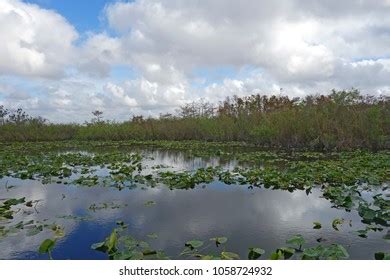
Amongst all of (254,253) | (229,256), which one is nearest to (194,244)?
(229,256)

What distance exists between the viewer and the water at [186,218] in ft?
13.0

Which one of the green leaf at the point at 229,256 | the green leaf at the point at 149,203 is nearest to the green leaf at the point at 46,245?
the green leaf at the point at 229,256

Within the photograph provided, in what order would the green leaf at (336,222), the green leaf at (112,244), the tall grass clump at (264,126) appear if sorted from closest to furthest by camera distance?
the green leaf at (112,244)
the green leaf at (336,222)
the tall grass clump at (264,126)

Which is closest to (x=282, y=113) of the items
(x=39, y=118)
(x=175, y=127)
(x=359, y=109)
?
(x=359, y=109)

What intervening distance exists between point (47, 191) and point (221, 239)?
167 inches

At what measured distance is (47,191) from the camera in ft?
22.6

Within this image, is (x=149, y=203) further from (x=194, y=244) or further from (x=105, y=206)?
(x=194, y=244)

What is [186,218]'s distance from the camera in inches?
201

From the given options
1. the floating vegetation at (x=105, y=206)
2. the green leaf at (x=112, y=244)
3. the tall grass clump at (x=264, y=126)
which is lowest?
the green leaf at (x=112, y=244)

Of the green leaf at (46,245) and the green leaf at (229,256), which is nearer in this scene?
the green leaf at (229,256)

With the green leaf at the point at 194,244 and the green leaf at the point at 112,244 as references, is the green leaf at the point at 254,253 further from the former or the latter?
the green leaf at the point at 112,244

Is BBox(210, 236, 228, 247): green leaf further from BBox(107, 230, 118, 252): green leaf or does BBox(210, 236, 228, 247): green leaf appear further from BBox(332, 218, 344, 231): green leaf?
BBox(332, 218, 344, 231): green leaf

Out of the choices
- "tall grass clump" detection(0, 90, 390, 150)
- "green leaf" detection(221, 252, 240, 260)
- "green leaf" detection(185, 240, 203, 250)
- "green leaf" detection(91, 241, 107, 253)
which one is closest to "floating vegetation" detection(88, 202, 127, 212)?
"green leaf" detection(91, 241, 107, 253)

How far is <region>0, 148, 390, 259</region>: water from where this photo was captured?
3973mm
